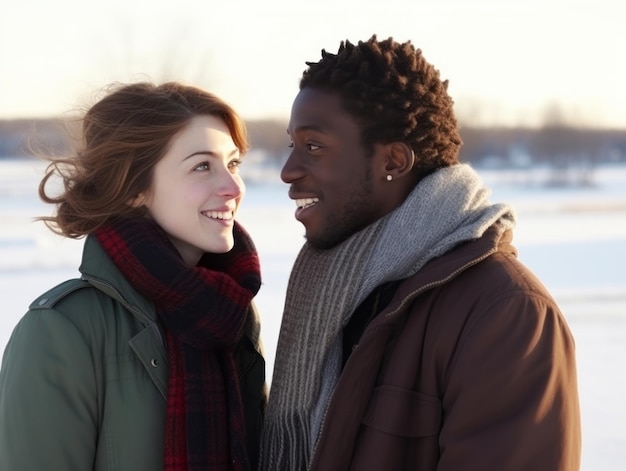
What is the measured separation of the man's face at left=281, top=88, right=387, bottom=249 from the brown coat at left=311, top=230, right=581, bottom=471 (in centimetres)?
26

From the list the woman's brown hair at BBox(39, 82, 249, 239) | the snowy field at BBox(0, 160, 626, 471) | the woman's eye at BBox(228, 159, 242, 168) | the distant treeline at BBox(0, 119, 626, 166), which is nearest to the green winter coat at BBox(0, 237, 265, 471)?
the woman's brown hair at BBox(39, 82, 249, 239)

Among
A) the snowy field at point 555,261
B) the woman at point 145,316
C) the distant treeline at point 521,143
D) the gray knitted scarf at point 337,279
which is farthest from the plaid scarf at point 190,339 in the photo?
the distant treeline at point 521,143

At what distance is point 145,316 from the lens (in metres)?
2.15

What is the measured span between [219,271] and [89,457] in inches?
25.1

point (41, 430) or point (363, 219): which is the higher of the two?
point (363, 219)

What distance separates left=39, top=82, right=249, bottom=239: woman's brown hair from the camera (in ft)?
7.42

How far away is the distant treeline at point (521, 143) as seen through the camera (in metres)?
22.3

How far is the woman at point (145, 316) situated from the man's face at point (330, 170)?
0.93 feet

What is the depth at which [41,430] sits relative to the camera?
1997mm

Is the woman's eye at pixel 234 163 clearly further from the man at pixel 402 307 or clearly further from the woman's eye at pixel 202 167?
the man at pixel 402 307

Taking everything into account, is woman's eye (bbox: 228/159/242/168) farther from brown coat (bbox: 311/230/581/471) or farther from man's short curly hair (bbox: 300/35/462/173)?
brown coat (bbox: 311/230/581/471)

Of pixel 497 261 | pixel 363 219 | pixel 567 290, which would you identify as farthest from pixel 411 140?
pixel 567 290

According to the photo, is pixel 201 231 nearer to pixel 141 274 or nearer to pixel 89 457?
pixel 141 274

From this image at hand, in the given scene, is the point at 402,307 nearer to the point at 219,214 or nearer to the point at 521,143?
the point at 219,214
